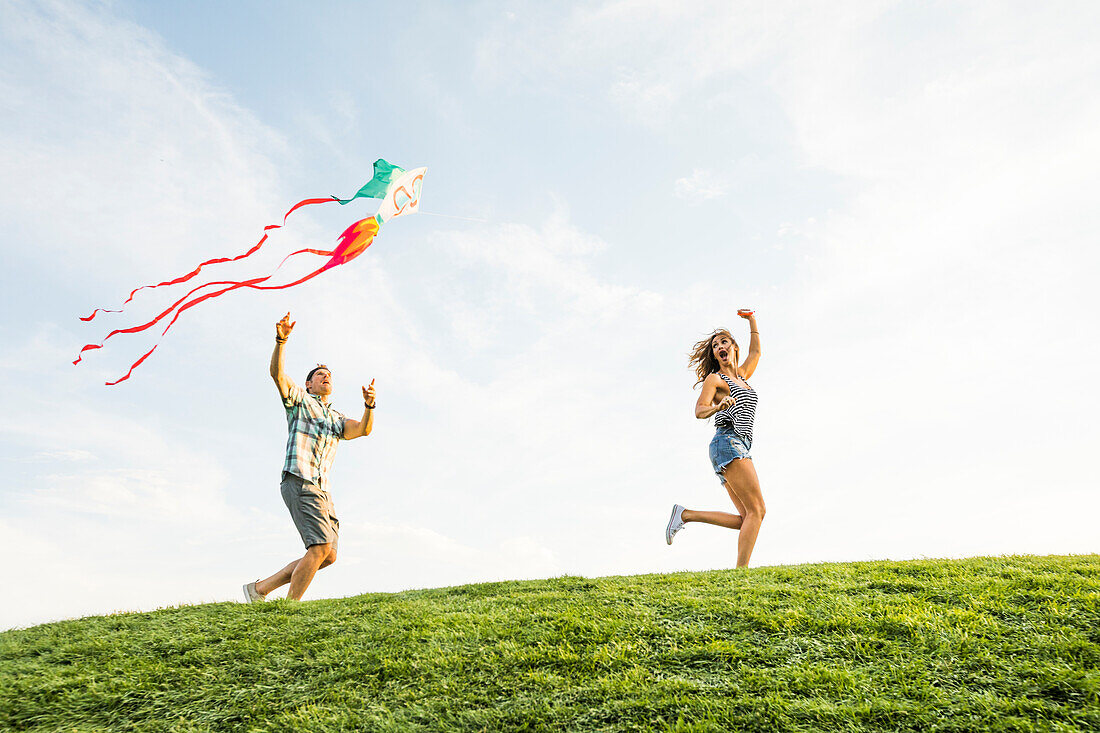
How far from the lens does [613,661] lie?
4.06m

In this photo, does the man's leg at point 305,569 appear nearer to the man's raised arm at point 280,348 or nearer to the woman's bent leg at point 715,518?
the man's raised arm at point 280,348

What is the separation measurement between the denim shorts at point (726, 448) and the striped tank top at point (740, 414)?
53 mm

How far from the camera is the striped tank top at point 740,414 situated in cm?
721

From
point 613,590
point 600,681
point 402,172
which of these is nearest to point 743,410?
point 613,590

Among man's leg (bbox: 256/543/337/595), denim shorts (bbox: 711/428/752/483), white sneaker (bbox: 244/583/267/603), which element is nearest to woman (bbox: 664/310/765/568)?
denim shorts (bbox: 711/428/752/483)

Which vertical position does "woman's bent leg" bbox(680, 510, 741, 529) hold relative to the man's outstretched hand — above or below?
below

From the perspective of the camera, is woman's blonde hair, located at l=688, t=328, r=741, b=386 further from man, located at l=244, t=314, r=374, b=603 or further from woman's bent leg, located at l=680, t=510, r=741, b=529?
man, located at l=244, t=314, r=374, b=603

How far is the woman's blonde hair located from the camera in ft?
26.2

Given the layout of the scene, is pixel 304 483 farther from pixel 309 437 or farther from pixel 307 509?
pixel 309 437

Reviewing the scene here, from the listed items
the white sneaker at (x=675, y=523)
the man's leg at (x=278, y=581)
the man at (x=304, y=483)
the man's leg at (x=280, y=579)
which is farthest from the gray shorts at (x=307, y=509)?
the white sneaker at (x=675, y=523)

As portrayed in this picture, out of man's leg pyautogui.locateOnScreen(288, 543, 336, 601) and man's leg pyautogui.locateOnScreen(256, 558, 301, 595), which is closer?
man's leg pyautogui.locateOnScreen(288, 543, 336, 601)

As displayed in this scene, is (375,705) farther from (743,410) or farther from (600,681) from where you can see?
(743,410)

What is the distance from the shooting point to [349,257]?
24.4 feet

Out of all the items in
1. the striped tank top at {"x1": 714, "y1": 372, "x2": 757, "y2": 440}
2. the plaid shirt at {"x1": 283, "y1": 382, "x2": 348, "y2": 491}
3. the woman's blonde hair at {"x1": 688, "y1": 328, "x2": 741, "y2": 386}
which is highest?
the woman's blonde hair at {"x1": 688, "y1": 328, "x2": 741, "y2": 386}
